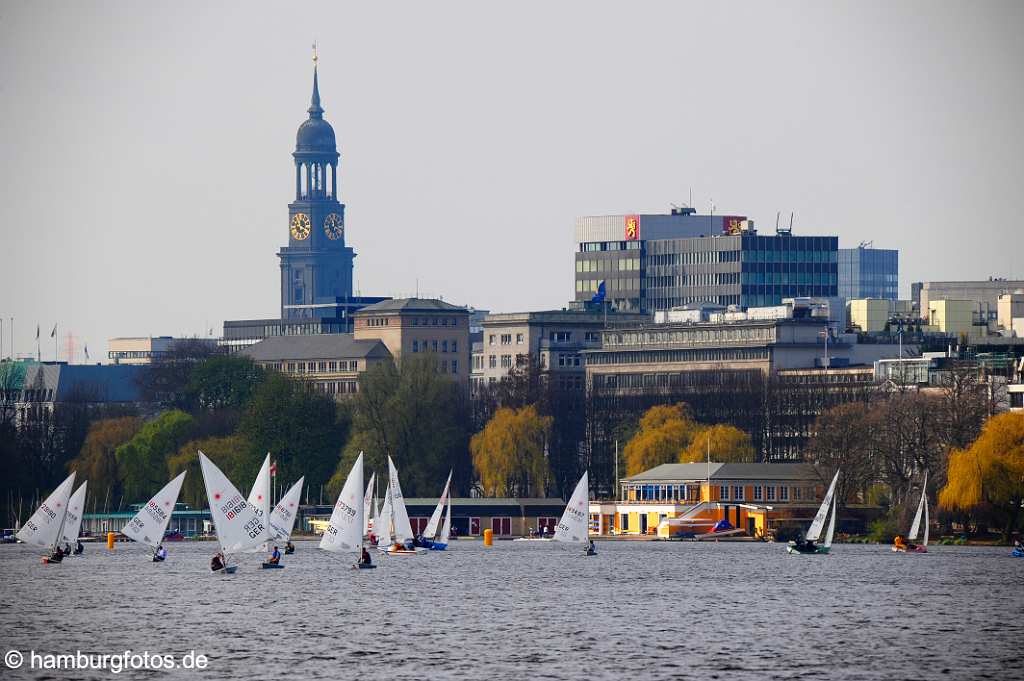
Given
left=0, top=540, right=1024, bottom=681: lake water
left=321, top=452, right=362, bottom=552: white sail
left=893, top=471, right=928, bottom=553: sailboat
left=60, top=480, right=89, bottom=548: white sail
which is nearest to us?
left=0, top=540, right=1024, bottom=681: lake water

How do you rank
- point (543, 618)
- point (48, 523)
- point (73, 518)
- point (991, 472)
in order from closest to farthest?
point (543, 618) < point (48, 523) < point (73, 518) < point (991, 472)

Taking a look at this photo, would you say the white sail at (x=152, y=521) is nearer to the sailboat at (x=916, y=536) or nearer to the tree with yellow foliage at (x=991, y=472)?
the sailboat at (x=916, y=536)

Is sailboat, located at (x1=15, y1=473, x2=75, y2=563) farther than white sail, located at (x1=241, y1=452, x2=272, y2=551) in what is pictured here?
Yes

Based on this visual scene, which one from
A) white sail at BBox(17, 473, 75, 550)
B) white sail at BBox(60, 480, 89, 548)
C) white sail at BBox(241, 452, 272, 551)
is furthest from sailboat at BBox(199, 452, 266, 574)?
white sail at BBox(60, 480, 89, 548)

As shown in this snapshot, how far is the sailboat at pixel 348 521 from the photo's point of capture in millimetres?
168750

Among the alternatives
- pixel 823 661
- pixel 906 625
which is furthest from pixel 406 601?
pixel 823 661

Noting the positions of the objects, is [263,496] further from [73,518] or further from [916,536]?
[916,536]

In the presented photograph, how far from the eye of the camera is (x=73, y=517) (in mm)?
186625

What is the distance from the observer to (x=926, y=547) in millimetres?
192000

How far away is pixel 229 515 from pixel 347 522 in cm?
1514

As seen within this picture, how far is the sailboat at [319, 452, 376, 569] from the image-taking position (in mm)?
168750

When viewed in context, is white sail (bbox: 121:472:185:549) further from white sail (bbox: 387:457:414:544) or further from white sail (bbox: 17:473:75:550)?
white sail (bbox: 387:457:414:544)

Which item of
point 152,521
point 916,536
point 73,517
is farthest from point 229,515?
point 916,536

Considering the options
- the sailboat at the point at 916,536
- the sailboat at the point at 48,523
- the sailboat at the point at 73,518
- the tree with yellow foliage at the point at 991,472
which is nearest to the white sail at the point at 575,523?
the sailboat at the point at 916,536
